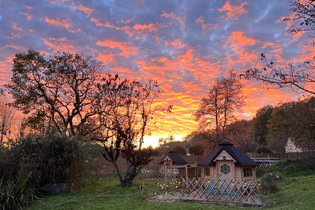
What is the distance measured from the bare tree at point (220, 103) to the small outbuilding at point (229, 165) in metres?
14.1

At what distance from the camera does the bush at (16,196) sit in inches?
525

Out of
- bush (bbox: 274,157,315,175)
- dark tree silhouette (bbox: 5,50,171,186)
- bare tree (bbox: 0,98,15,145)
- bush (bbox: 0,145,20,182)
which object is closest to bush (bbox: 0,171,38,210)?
bush (bbox: 0,145,20,182)

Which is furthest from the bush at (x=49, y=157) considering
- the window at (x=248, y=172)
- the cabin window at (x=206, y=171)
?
the window at (x=248, y=172)

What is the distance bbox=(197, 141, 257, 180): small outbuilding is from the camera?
19.2m

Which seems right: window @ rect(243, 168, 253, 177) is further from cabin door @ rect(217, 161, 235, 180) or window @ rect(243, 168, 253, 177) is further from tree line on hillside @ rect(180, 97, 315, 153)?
tree line on hillside @ rect(180, 97, 315, 153)

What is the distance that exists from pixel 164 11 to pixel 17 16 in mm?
7829

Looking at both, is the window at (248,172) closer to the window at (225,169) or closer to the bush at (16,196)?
the window at (225,169)

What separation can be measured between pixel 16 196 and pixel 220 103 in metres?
23.8

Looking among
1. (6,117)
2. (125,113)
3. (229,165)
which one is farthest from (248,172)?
(6,117)

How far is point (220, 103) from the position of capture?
3366 centimetres

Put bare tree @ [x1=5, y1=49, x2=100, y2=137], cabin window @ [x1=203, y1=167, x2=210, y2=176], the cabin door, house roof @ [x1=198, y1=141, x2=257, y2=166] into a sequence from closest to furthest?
house roof @ [x1=198, y1=141, x2=257, y2=166], the cabin door, cabin window @ [x1=203, y1=167, x2=210, y2=176], bare tree @ [x1=5, y1=49, x2=100, y2=137]

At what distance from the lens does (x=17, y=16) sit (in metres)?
17.1

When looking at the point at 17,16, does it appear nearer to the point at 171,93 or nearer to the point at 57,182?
the point at 57,182

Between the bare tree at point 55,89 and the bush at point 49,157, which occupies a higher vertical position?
the bare tree at point 55,89
